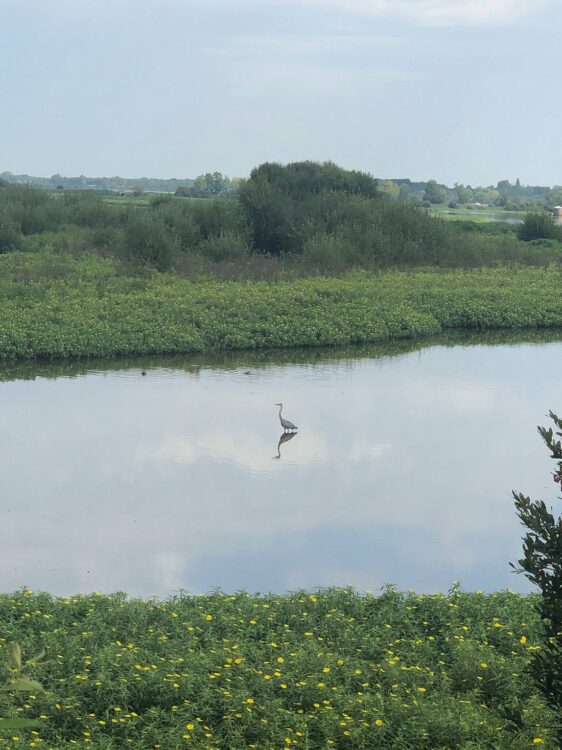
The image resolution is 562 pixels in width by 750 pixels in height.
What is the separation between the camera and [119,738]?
616 cm

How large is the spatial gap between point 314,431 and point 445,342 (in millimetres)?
9422

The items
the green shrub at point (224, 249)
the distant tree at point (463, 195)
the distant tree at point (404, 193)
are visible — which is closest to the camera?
the green shrub at point (224, 249)

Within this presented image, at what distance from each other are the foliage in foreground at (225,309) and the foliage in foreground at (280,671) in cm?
1234

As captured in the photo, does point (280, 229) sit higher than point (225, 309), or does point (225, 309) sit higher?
point (280, 229)

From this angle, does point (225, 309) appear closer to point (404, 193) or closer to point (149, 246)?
point (149, 246)

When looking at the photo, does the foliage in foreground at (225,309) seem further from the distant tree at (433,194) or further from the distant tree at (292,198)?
the distant tree at (433,194)

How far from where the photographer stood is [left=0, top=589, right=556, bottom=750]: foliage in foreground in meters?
6.26

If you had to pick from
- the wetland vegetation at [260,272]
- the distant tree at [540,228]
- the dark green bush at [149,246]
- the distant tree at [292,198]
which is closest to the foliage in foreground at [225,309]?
the wetland vegetation at [260,272]

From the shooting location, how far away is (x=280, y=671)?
6992 mm

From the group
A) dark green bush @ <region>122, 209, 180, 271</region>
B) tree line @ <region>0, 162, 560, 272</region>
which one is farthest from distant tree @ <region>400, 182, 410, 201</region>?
dark green bush @ <region>122, 209, 180, 271</region>

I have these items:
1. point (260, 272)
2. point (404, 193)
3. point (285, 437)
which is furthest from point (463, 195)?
point (285, 437)

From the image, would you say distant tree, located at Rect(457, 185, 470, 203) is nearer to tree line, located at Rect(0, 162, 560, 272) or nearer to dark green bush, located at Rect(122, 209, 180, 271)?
tree line, located at Rect(0, 162, 560, 272)

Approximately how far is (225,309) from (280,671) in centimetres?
1629

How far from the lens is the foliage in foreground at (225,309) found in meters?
20.6
